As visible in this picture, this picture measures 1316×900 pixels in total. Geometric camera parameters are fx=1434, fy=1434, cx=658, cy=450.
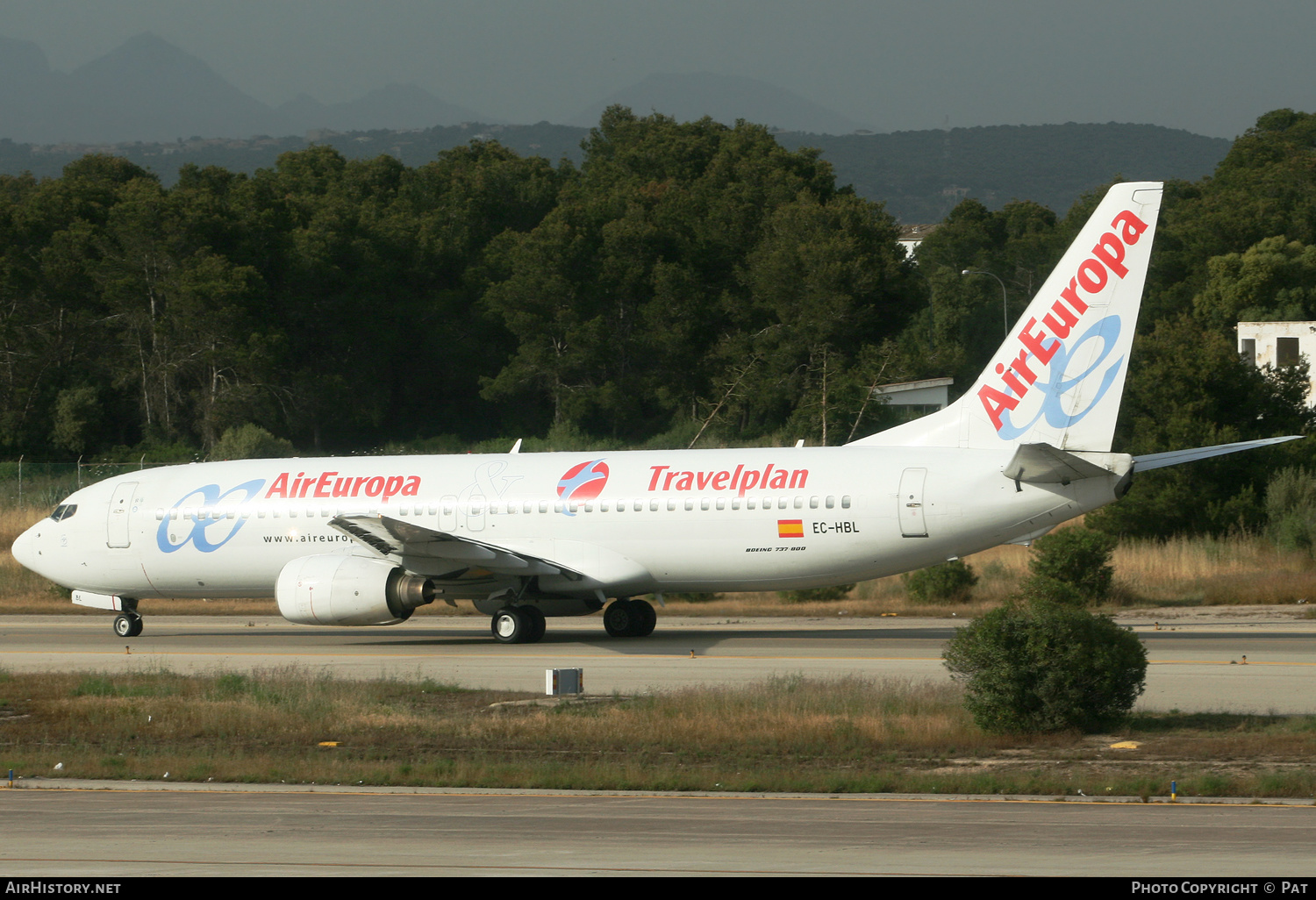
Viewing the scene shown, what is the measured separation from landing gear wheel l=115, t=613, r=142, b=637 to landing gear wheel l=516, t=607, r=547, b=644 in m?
8.80

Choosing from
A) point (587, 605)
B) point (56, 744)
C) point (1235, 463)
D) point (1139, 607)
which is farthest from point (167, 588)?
point (1235, 463)

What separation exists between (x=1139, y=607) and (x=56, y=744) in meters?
22.6

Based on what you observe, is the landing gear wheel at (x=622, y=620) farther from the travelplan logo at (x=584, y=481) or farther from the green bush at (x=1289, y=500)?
the green bush at (x=1289, y=500)

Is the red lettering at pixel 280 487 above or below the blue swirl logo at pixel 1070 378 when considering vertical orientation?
below

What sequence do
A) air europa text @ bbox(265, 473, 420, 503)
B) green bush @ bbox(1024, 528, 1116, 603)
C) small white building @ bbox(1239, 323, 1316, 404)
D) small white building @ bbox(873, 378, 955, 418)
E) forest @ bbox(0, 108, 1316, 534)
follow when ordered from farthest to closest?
forest @ bbox(0, 108, 1316, 534) < small white building @ bbox(873, 378, 955, 418) < small white building @ bbox(1239, 323, 1316, 404) < green bush @ bbox(1024, 528, 1116, 603) < air europa text @ bbox(265, 473, 420, 503)

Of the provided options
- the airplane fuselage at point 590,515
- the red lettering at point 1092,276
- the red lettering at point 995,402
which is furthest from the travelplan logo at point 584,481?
the red lettering at point 1092,276

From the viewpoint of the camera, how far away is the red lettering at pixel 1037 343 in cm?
2386

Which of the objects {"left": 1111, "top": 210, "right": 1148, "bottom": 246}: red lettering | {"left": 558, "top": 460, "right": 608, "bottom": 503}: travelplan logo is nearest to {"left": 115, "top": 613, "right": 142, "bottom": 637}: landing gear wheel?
{"left": 558, "top": 460, "right": 608, "bottom": 503}: travelplan logo

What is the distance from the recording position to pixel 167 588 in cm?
2922

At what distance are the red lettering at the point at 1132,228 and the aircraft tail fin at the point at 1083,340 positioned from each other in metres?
0.01

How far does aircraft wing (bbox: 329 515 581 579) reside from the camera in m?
24.8

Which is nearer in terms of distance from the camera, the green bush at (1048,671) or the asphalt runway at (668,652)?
the green bush at (1048,671)

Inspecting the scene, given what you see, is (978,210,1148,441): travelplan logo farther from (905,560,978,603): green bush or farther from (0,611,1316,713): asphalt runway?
(905,560,978,603): green bush

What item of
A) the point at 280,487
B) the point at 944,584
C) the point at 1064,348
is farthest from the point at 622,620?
the point at 1064,348
